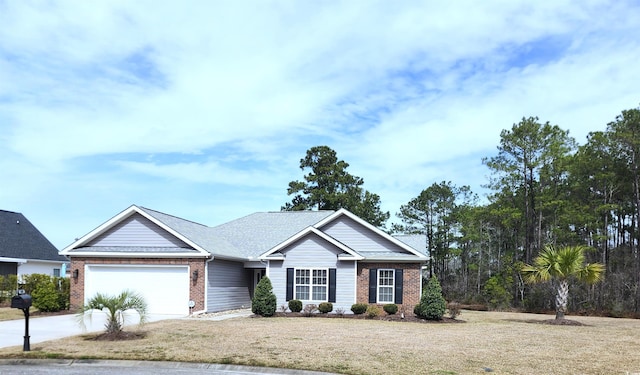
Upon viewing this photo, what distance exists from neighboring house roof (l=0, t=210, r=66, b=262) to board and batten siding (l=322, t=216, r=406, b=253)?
73.9 ft

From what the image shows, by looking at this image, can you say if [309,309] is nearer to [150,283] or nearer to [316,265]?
[316,265]

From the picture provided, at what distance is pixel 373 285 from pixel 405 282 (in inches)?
57.2

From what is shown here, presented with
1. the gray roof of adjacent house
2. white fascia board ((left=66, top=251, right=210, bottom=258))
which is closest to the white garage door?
white fascia board ((left=66, top=251, right=210, bottom=258))

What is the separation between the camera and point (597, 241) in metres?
40.8

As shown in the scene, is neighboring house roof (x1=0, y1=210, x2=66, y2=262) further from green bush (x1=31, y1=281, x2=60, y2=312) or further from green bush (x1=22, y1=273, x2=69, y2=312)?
green bush (x1=31, y1=281, x2=60, y2=312)

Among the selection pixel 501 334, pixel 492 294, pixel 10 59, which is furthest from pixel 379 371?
pixel 492 294

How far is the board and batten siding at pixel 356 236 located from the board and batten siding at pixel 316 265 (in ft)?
7.35

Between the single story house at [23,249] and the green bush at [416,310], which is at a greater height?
the single story house at [23,249]

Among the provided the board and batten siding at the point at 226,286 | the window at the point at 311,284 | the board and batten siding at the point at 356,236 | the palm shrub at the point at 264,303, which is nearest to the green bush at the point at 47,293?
the board and batten siding at the point at 226,286

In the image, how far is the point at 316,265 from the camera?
88.0 feet

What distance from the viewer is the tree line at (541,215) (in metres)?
36.2

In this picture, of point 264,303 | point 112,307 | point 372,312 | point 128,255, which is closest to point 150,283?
point 128,255

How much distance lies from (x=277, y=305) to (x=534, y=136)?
2429 centimetres

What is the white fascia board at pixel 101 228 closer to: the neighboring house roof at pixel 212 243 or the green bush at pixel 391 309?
the neighboring house roof at pixel 212 243
